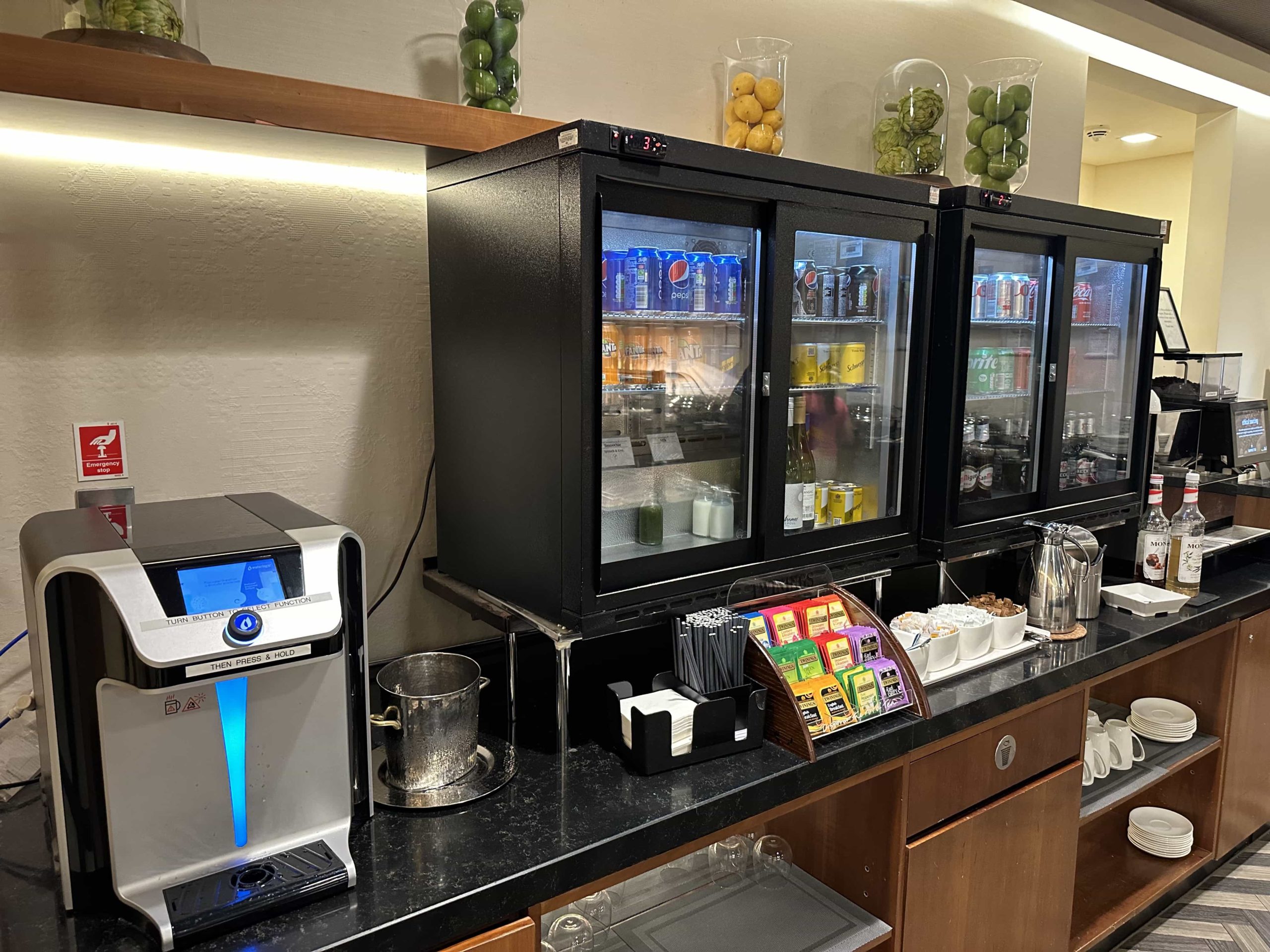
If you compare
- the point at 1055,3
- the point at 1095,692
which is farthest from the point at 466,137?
the point at 1095,692

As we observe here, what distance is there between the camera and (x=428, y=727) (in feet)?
5.35

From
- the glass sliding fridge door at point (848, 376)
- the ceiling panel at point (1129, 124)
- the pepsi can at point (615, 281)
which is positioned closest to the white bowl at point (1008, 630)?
the glass sliding fridge door at point (848, 376)

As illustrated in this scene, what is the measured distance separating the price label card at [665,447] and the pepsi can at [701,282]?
0.92 feet

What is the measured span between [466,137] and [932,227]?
1166mm

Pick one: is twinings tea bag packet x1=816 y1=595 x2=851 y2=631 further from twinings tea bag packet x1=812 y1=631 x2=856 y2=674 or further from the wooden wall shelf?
the wooden wall shelf

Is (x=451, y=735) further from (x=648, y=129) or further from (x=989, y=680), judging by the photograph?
(x=648, y=129)

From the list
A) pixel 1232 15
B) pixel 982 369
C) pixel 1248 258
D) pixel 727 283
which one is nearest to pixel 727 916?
pixel 727 283

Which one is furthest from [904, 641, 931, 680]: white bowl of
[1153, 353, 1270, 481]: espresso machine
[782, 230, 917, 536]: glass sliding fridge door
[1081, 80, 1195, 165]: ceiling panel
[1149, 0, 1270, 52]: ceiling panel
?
[1081, 80, 1195, 165]: ceiling panel

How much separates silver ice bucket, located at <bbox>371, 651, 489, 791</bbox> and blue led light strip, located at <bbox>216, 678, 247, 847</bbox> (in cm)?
29

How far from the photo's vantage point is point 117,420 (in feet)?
5.96

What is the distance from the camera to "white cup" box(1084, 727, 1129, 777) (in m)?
2.83

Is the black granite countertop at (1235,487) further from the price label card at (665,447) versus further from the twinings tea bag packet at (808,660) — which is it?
the price label card at (665,447)

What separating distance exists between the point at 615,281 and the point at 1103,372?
1.91 meters

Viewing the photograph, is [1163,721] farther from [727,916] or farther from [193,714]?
[193,714]
